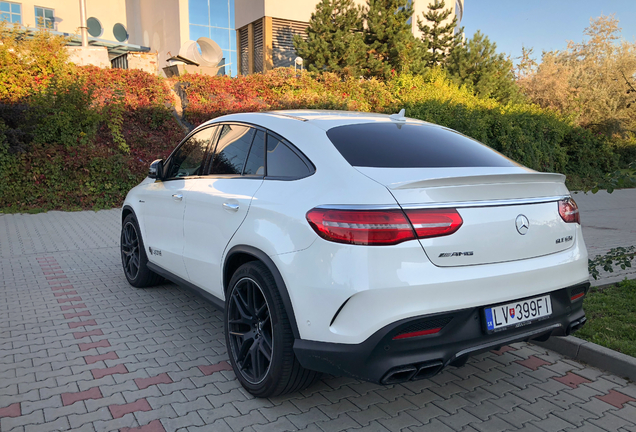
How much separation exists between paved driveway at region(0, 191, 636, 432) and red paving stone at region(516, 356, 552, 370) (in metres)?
0.02

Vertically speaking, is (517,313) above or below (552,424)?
above

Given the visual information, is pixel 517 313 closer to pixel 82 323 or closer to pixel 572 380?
pixel 572 380

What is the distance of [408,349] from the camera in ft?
8.13

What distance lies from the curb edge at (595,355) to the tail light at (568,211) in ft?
3.78

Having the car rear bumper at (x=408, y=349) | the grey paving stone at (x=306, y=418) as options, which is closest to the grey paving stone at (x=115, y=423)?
the grey paving stone at (x=306, y=418)

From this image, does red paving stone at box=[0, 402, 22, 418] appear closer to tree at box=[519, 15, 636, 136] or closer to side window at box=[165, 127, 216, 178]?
side window at box=[165, 127, 216, 178]

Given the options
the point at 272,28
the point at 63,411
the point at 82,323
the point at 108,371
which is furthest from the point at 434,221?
the point at 272,28

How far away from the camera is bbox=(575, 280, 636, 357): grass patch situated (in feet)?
12.5

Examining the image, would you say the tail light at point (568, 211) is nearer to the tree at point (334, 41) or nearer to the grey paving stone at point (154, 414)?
the grey paving stone at point (154, 414)

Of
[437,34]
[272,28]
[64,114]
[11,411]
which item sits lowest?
[11,411]

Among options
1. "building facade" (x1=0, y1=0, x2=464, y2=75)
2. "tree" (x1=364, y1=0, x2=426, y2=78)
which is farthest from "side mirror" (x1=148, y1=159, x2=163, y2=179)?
"tree" (x1=364, y1=0, x2=426, y2=78)

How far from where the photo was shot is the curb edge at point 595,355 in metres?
3.46

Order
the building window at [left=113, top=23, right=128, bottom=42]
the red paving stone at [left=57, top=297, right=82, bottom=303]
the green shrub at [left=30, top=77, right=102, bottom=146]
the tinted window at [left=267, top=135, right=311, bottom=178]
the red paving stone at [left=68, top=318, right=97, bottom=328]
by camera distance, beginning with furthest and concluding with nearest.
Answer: the building window at [left=113, top=23, right=128, bottom=42]
the green shrub at [left=30, top=77, right=102, bottom=146]
the red paving stone at [left=57, top=297, right=82, bottom=303]
the red paving stone at [left=68, top=318, right=97, bottom=328]
the tinted window at [left=267, top=135, right=311, bottom=178]

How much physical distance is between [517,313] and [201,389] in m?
2.04
